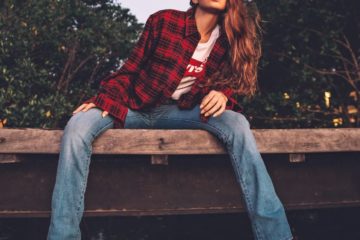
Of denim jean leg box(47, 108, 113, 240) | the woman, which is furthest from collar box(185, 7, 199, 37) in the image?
denim jean leg box(47, 108, 113, 240)

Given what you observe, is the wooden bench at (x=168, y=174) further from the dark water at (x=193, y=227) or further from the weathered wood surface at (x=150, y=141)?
the dark water at (x=193, y=227)

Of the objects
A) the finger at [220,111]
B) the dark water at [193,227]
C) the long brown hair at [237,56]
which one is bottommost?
the dark water at [193,227]

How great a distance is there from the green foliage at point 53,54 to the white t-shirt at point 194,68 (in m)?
2.95

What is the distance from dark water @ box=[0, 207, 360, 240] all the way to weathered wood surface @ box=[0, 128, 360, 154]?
2.04m

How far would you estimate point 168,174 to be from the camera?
119 inches

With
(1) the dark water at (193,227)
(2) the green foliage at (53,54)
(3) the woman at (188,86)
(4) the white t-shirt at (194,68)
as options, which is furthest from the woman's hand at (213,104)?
(2) the green foliage at (53,54)

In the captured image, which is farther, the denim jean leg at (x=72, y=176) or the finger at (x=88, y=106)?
the finger at (x=88, y=106)

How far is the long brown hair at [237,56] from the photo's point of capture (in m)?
2.83

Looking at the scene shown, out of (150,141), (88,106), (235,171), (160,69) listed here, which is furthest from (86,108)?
(235,171)

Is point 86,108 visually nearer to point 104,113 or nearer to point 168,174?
point 104,113

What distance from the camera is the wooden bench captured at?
2713 millimetres

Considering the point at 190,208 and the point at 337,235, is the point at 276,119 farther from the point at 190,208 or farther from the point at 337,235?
the point at 190,208

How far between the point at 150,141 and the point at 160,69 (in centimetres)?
51

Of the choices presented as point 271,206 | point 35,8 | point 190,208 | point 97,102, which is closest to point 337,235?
point 190,208
